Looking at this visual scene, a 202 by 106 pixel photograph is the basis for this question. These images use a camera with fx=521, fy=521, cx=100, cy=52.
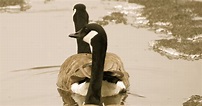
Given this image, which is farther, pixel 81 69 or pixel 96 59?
pixel 81 69

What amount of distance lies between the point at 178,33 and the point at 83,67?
3.38 metres

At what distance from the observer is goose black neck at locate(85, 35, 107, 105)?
21.1 ft

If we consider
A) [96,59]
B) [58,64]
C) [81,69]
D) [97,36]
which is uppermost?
[97,36]

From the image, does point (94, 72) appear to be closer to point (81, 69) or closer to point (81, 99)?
point (81, 69)

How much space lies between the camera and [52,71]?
8227mm

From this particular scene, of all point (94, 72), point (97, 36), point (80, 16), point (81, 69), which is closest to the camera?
point (97, 36)

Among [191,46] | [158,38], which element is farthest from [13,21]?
[191,46]

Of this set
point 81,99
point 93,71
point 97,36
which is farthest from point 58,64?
point 97,36

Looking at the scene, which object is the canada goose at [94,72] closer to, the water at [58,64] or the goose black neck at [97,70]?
the goose black neck at [97,70]

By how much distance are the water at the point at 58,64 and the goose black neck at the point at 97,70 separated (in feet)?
2.04

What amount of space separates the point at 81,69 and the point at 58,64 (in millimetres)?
1482

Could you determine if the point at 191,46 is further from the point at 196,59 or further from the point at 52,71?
the point at 52,71

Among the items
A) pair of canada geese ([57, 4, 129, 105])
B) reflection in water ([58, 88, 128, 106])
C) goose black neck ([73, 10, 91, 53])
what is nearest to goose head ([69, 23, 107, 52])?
pair of canada geese ([57, 4, 129, 105])

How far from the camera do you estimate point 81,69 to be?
707 centimetres
